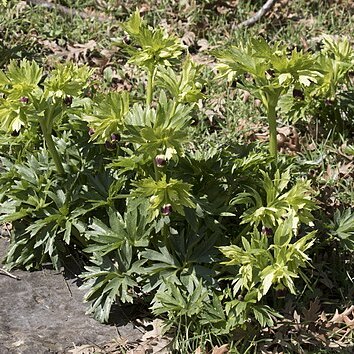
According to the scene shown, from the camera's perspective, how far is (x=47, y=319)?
3.71 meters

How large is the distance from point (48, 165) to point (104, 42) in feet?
7.93

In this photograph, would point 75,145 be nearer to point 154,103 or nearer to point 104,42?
point 154,103

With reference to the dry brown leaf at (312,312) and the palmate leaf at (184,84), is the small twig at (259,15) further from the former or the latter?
the dry brown leaf at (312,312)

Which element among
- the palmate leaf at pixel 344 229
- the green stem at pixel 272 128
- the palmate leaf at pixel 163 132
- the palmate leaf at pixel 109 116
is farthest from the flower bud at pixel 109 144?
the palmate leaf at pixel 344 229

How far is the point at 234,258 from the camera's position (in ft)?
10.8

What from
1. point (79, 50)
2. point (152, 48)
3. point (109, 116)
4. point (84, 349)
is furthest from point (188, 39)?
point (84, 349)

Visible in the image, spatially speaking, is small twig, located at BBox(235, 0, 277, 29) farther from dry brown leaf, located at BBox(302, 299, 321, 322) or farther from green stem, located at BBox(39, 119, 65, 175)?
dry brown leaf, located at BBox(302, 299, 321, 322)

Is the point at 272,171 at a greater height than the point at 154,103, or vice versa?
the point at 272,171

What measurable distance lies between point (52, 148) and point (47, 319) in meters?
0.85

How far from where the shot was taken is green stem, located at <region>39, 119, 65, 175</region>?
362 cm

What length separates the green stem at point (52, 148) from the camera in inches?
143

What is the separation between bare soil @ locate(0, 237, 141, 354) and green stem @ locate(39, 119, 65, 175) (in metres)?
0.57

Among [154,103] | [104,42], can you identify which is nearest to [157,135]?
[154,103]

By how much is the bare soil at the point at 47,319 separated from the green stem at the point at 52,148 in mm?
572
